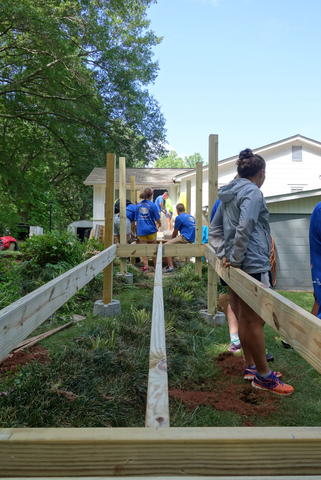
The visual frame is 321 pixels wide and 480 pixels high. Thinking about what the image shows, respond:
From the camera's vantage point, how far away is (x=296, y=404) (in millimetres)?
3234

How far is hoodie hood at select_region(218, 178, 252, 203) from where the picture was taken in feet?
10.5

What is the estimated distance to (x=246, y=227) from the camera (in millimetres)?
3014

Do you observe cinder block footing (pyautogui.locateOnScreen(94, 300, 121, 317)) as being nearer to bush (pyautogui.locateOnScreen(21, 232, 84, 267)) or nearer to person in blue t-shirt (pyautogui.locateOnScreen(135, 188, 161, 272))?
bush (pyautogui.locateOnScreen(21, 232, 84, 267))

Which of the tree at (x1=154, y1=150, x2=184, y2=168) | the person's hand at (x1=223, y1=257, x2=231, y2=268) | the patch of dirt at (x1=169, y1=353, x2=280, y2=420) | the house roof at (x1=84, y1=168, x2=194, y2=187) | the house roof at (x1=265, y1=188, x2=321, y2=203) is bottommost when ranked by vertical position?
the patch of dirt at (x1=169, y1=353, x2=280, y2=420)

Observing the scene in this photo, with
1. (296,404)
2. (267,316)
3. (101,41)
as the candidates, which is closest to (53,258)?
(296,404)

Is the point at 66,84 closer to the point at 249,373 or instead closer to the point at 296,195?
the point at 296,195

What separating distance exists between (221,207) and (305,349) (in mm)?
2279

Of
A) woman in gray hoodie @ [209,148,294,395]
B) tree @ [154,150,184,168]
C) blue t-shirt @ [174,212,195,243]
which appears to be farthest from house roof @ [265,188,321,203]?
tree @ [154,150,184,168]

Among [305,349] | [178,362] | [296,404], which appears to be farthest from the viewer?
[178,362]

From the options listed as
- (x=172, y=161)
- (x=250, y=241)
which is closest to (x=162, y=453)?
(x=250, y=241)

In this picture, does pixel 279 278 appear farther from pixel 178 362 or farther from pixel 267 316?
pixel 267 316

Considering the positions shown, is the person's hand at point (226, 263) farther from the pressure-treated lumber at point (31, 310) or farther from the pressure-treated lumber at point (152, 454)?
the pressure-treated lumber at point (152, 454)

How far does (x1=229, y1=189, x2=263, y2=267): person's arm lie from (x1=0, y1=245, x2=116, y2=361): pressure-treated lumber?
1301 millimetres

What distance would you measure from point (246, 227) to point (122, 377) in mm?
1753
